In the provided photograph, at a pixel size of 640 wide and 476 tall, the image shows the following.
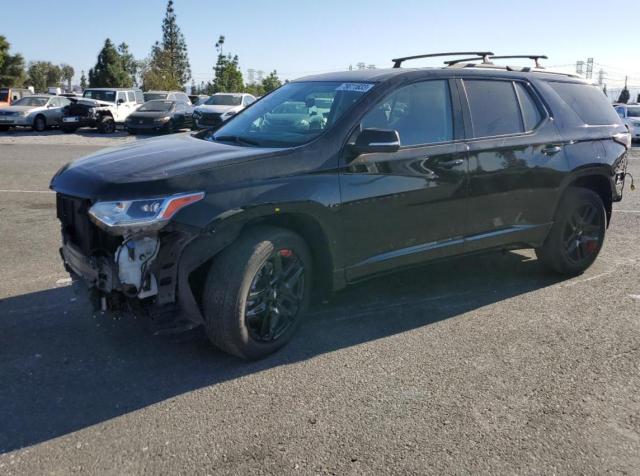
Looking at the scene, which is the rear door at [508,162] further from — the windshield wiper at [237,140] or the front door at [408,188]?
the windshield wiper at [237,140]

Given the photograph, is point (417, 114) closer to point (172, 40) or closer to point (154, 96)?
point (154, 96)

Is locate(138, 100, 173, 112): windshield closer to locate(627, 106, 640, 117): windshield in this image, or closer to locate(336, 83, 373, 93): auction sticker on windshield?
locate(627, 106, 640, 117): windshield

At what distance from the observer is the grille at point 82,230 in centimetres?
380

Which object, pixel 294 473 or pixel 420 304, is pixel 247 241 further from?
pixel 420 304

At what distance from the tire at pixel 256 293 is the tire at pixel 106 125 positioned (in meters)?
24.7

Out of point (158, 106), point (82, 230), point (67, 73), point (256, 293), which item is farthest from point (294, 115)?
point (67, 73)

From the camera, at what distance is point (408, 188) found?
181 inches

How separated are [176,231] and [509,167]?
288cm

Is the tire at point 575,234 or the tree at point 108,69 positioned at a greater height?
the tree at point 108,69

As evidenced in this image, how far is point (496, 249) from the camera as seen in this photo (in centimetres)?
539

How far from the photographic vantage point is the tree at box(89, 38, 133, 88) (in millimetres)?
74000

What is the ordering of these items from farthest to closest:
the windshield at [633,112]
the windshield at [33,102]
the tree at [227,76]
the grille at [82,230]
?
the tree at [227,76]
the windshield at [33,102]
the windshield at [633,112]
the grille at [82,230]

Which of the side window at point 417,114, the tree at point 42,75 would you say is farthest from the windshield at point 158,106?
the tree at point 42,75

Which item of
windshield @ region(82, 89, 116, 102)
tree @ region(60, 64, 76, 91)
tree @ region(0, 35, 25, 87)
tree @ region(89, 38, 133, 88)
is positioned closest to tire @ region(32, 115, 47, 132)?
windshield @ region(82, 89, 116, 102)
